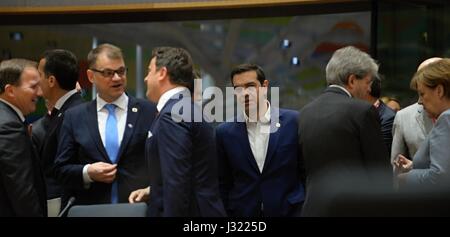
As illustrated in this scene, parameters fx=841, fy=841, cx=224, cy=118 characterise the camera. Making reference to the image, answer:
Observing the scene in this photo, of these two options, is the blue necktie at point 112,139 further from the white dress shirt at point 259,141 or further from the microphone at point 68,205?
the white dress shirt at point 259,141

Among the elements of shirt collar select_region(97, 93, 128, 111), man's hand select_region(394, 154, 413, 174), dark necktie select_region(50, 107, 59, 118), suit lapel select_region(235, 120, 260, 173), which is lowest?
man's hand select_region(394, 154, 413, 174)

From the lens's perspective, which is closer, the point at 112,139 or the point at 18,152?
the point at 18,152

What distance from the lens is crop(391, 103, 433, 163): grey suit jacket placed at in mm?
2455

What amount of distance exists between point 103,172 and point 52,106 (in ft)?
0.86

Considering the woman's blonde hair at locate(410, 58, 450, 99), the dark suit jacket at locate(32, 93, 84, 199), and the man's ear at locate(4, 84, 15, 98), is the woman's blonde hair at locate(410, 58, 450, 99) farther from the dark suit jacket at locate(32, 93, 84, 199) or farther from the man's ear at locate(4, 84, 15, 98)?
the man's ear at locate(4, 84, 15, 98)

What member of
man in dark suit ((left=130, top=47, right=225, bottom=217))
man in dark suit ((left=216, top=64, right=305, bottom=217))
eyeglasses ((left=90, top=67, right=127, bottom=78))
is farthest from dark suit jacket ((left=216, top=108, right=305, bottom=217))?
eyeglasses ((left=90, top=67, right=127, bottom=78))

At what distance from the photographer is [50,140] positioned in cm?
256

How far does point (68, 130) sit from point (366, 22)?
931 millimetres

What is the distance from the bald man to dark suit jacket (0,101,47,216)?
1.04 meters

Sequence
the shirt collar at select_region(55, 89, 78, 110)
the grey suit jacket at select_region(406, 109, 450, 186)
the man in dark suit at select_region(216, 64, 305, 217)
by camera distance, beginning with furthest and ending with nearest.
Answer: the shirt collar at select_region(55, 89, 78, 110)
the man in dark suit at select_region(216, 64, 305, 217)
the grey suit jacket at select_region(406, 109, 450, 186)

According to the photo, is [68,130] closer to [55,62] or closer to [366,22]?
[55,62]

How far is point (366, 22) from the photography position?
7.71 ft

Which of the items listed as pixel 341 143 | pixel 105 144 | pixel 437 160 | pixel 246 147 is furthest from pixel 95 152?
pixel 437 160

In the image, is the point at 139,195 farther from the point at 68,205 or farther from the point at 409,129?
the point at 409,129
